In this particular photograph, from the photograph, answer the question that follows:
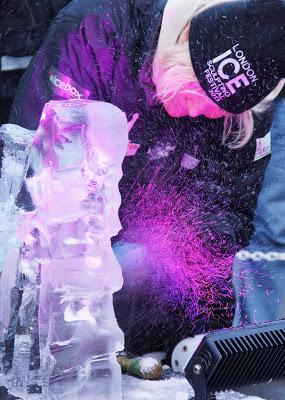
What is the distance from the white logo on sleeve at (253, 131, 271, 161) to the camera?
2412 mm

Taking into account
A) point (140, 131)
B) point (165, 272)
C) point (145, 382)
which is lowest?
point (165, 272)

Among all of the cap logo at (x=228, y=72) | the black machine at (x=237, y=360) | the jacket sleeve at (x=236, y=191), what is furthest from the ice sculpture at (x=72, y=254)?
the jacket sleeve at (x=236, y=191)

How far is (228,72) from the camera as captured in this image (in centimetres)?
191

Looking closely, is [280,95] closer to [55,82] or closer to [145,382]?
[55,82]

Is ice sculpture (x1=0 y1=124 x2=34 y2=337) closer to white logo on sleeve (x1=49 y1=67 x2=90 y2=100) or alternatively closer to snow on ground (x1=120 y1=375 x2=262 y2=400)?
snow on ground (x1=120 y1=375 x2=262 y2=400)

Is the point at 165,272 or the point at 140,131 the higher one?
the point at 140,131

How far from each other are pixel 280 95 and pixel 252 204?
0.39 m

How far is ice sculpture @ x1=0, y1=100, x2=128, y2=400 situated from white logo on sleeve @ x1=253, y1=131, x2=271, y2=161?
115 centimetres

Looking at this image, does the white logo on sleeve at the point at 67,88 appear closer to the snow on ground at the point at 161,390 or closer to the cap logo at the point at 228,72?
the cap logo at the point at 228,72

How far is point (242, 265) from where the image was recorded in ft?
8.40

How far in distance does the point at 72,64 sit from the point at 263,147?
71 centimetres

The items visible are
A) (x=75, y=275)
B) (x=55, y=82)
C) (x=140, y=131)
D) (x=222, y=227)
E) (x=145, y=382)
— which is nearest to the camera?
(x=75, y=275)

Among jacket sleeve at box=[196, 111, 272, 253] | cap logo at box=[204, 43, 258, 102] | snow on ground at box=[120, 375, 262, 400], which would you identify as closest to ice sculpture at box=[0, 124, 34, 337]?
snow on ground at box=[120, 375, 262, 400]

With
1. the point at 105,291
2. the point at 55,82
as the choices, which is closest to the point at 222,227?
the point at 55,82
